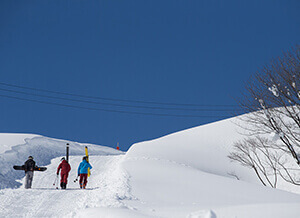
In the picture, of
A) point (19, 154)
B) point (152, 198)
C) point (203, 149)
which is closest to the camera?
point (152, 198)

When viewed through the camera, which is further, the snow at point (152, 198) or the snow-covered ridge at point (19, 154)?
the snow-covered ridge at point (19, 154)

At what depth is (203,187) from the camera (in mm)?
9750

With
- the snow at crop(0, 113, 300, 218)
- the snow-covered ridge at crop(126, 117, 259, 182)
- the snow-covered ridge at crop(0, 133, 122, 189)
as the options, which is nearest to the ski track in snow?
the snow at crop(0, 113, 300, 218)

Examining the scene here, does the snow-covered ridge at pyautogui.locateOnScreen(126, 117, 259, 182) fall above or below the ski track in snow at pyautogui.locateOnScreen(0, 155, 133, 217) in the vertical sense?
above

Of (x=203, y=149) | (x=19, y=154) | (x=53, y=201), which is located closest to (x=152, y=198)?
(x=53, y=201)

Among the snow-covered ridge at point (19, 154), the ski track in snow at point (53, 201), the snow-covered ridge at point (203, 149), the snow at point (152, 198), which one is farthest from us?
the snow-covered ridge at point (203, 149)

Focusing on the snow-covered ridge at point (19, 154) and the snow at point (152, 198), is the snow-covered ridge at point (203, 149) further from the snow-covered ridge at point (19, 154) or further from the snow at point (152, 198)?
the snow at point (152, 198)

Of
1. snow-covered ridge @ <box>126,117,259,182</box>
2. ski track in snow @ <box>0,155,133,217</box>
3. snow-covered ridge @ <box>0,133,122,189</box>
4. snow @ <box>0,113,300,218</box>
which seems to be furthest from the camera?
snow-covered ridge @ <box>126,117,259,182</box>

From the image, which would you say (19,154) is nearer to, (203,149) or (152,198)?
(203,149)

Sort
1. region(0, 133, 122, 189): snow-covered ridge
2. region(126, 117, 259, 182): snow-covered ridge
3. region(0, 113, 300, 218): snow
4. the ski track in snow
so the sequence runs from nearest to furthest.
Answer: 1. region(0, 113, 300, 218): snow
2. the ski track in snow
3. region(0, 133, 122, 189): snow-covered ridge
4. region(126, 117, 259, 182): snow-covered ridge

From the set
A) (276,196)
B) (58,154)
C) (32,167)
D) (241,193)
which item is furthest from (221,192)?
(58,154)

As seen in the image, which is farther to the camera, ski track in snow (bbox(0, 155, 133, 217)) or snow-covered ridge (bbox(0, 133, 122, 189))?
snow-covered ridge (bbox(0, 133, 122, 189))

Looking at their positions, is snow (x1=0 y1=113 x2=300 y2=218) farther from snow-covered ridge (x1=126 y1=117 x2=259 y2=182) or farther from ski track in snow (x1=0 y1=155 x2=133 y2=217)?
snow-covered ridge (x1=126 y1=117 x2=259 y2=182)

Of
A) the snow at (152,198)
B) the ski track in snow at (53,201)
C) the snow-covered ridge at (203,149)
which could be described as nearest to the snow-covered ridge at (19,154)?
the snow at (152,198)
